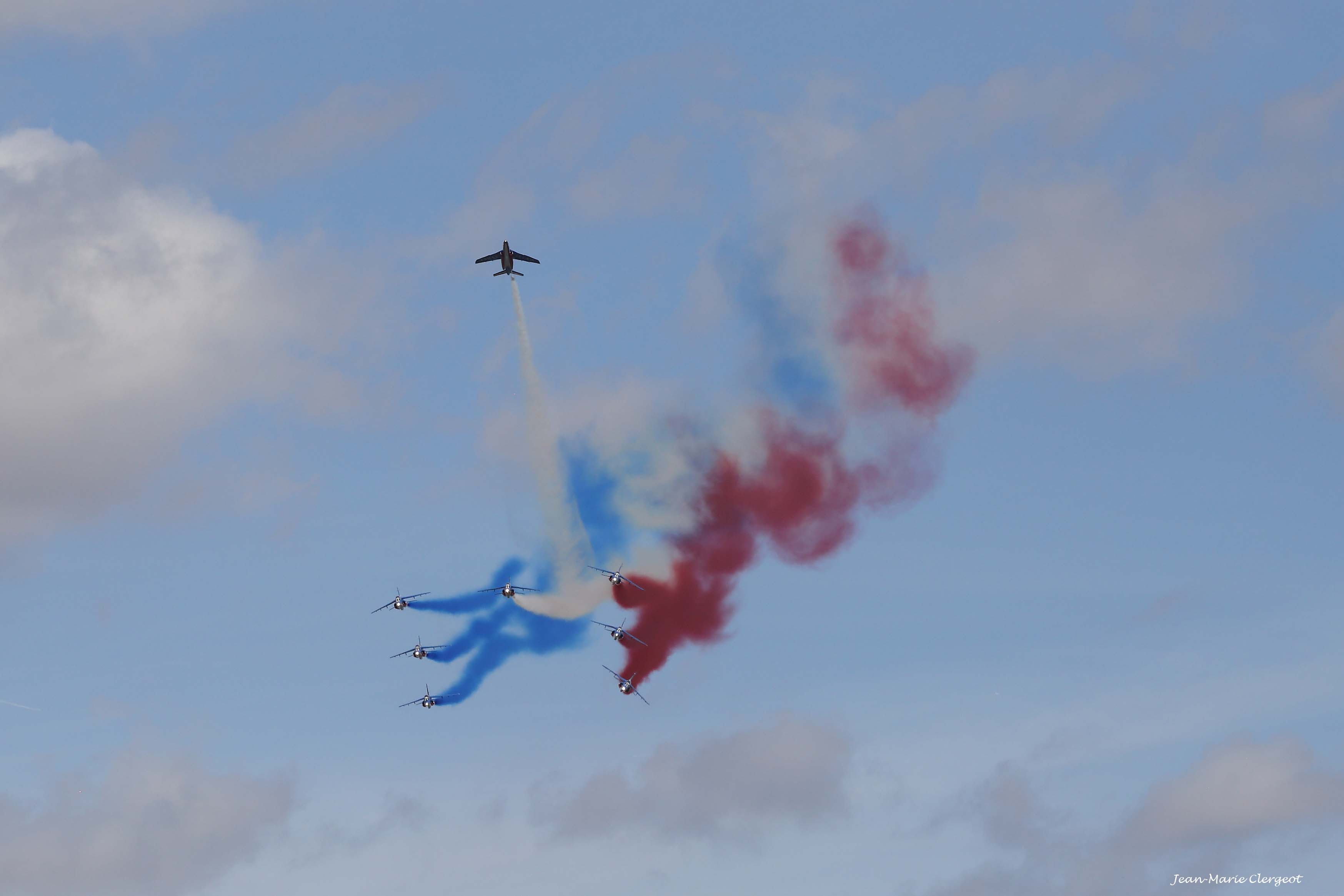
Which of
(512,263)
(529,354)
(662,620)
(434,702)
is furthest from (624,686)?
(512,263)

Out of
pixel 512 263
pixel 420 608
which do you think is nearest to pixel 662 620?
pixel 420 608

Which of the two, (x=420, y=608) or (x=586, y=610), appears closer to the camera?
(x=586, y=610)

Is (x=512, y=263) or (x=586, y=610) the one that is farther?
(x=512, y=263)

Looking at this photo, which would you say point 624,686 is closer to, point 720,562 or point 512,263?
point 720,562

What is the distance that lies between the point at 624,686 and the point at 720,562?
13728 mm

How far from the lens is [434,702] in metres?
137

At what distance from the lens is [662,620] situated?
12656 centimetres

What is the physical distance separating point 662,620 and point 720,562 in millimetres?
6958

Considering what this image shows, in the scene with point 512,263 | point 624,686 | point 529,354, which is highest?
point 512,263

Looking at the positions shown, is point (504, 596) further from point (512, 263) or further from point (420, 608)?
point (512, 263)

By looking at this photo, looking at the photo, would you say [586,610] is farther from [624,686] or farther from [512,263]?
[512,263]

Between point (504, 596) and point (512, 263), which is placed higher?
point (512, 263)

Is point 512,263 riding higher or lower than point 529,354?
higher

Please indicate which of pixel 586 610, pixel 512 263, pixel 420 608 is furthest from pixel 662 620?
pixel 512 263
